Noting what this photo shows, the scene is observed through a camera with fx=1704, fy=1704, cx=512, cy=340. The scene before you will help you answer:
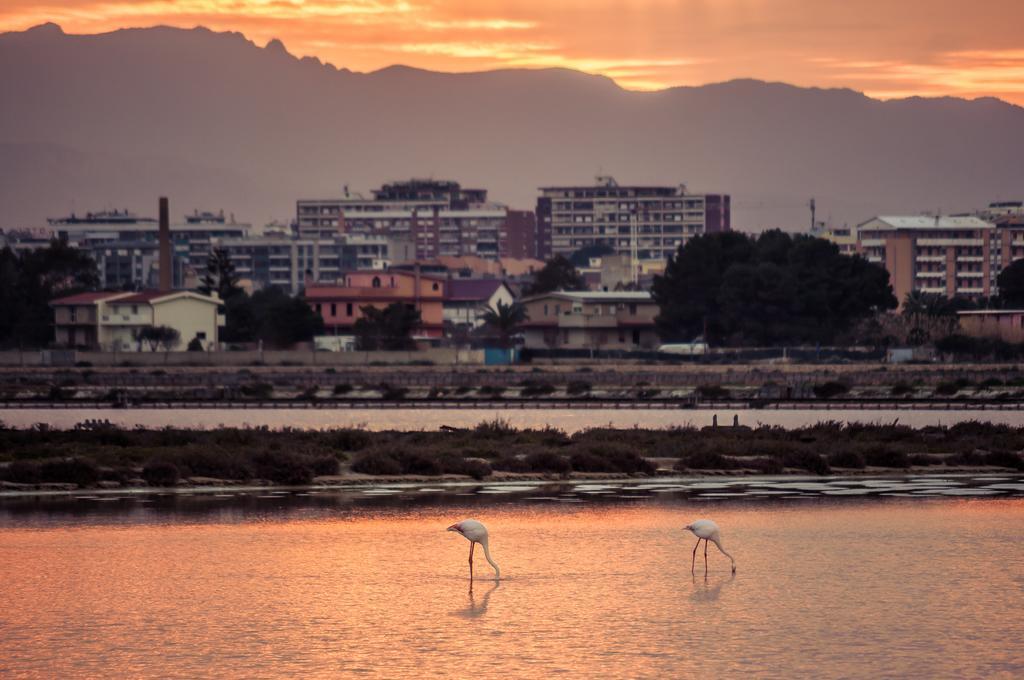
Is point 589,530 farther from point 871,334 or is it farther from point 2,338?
point 2,338

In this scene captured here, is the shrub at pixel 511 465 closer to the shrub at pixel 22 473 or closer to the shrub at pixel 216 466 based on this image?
the shrub at pixel 216 466

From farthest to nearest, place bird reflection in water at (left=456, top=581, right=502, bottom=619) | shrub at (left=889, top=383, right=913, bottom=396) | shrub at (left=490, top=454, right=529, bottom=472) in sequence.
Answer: shrub at (left=889, top=383, right=913, bottom=396) → shrub at (left=490, top=454, right=529, bottom=472) → bird reflection in water at (left=456, top=581, right=502, bottom=619)

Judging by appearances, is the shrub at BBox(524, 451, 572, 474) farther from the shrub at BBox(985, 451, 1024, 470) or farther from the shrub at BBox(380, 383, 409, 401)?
the shrub at BBox(380, 383, 409, 401)

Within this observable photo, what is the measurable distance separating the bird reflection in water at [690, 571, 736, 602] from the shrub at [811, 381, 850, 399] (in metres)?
52.1

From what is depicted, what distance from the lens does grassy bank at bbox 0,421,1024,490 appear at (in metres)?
37.8

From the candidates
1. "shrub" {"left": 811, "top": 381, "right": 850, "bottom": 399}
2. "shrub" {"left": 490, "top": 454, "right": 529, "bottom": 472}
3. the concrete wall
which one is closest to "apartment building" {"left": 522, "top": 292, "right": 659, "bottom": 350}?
the concrete wall

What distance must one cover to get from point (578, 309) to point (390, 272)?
16.7 metres

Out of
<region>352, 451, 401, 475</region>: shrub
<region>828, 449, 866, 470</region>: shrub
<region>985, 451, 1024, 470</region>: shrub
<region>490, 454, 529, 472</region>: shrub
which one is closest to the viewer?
<region>352, 451, 401, 475</region>: shrub

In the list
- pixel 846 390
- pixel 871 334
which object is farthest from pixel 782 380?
pixel 871 334

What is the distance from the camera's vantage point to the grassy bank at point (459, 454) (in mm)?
37750

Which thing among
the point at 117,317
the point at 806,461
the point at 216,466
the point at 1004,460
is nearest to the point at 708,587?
the point at 216,466

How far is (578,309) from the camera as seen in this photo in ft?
382

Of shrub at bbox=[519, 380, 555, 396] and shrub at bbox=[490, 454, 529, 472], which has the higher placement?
shrub at bbox=[519, 380, 555, 396]

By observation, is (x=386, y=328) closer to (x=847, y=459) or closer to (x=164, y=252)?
(x=164, y=252)
